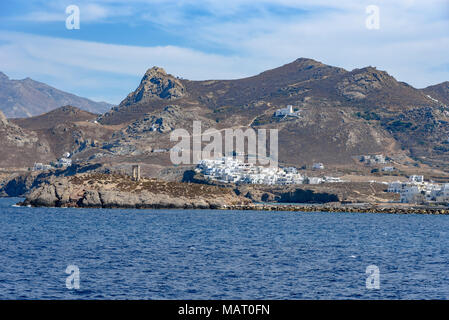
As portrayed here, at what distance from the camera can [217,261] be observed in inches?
2184

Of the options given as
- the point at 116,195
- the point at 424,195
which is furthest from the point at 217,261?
the point at 424,195

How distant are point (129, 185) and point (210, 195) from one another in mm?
19250

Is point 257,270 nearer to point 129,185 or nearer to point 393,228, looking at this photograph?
point 393,228

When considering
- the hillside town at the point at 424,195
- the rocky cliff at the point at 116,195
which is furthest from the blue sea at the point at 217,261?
the hillside town at the point at 424,195

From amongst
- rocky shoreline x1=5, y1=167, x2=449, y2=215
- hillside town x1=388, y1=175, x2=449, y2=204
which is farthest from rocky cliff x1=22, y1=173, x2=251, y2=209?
hillside town x1=388, y1=175, x2=449, y2=204

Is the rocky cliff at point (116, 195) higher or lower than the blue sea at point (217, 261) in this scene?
higher

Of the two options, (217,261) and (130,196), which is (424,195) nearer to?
(130,196)

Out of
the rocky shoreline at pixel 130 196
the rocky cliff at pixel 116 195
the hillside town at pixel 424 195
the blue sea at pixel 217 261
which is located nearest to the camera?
the blue sea at pixel 217 261

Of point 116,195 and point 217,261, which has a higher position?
point 116,195

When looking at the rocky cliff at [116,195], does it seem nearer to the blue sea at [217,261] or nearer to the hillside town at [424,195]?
the blue sea at [217,261]

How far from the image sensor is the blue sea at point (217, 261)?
4191 cm

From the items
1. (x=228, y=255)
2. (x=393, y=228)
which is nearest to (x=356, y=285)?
(x=228, y=255)

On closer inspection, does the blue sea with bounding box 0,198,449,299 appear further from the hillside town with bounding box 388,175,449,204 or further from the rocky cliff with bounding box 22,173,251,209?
the hillside town with bounding box 388,175,449,204

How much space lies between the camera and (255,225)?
99250mm
